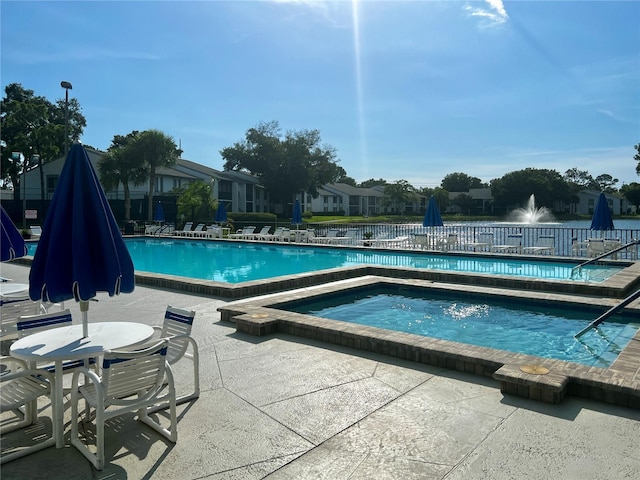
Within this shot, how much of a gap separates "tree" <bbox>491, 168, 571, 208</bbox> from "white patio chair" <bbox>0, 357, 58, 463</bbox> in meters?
67.2

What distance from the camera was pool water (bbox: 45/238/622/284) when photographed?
1325cm

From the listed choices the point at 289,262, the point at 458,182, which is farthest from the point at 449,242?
the point at 458,182

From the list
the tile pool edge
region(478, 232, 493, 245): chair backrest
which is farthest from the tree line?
the tile pool edge

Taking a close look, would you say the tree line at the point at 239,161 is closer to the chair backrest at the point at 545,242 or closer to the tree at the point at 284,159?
the tree at the point at 284,159

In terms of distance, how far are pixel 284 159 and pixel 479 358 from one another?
150 feet

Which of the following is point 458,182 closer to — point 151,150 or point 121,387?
point 151,150

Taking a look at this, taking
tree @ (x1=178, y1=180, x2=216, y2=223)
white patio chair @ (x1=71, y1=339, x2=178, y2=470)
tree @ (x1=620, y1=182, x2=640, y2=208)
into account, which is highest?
tree @ (x1=620, y1=182, x2=640, y2=208)

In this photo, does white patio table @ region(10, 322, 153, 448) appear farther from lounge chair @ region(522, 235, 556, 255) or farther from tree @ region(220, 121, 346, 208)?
tree @ region(220, 121, 346, 208)

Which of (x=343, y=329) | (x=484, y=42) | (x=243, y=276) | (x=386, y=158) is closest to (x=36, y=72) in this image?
(x=243, y=276)

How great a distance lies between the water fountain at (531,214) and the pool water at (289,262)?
46.9 meters

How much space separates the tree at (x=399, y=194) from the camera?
6456 centimetres

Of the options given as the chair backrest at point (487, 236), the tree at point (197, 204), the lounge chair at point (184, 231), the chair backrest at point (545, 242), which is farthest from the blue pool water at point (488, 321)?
the tree at point (197, 204)

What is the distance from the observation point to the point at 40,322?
4.18 meters

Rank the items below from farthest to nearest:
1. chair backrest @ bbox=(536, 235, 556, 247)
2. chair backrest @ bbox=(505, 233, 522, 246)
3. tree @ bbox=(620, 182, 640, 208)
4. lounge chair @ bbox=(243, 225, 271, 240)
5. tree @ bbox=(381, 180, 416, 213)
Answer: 1. tree @ bbox=(381, 180, 416, 213)
2. tree @ bbox=(620, 182, 640, 208)
3. lounge chair @ bbox=(243, 225, 271, 240)
4. chair backrest @ bbox=(505, 233, 522, 246)
5. chair backrest @ bbox=(536, 235, 556, 247)
